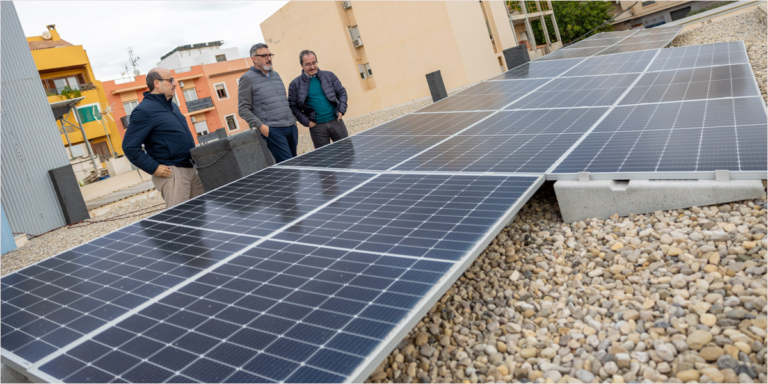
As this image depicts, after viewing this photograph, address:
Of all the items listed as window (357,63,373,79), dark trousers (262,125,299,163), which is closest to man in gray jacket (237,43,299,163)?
dark trousers (262,125,299,163)

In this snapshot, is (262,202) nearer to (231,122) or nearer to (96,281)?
(96,281)

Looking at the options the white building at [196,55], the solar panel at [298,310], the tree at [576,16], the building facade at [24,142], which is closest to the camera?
the solar panel at [298,310]

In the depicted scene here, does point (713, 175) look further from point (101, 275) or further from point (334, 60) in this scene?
point (334, 60)

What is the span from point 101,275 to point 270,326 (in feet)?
5.92

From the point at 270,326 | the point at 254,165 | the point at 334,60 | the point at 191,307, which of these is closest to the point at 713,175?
the point at 270,326

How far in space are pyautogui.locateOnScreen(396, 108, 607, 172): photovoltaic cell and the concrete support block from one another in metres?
0.42

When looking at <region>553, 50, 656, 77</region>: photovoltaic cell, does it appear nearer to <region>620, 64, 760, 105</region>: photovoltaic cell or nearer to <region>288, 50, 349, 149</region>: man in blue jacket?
<region>620, 64, 760, 105</region>: photovoltaic cell

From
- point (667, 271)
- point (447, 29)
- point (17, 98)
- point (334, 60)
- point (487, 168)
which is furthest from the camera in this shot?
point (334, 60)

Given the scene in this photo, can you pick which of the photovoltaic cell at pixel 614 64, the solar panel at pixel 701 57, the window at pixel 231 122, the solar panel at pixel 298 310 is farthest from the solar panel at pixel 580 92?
the window at pixel 231 122

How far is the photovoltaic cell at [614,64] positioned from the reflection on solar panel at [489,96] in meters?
1.01

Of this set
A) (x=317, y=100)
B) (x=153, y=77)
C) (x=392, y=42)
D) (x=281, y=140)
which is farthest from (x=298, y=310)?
(x=392, y=42)

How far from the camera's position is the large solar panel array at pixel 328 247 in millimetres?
2439

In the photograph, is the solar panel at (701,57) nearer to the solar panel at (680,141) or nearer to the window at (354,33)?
the solar panel at (680,141)

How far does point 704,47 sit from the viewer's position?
10.9 m
